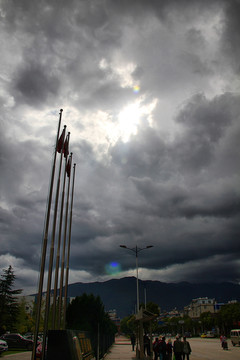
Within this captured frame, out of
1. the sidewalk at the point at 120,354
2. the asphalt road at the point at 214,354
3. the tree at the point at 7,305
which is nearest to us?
the asphalt road at the point at 214,354

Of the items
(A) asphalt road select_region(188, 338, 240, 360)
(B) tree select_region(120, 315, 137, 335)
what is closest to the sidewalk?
(A) asphalt road select_region(188, 338, 240, 360)

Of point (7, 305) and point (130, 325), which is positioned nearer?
point (7, 305)

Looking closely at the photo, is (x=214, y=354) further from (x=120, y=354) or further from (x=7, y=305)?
(x=7, y=305)

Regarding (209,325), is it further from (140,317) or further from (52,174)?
(52,174)

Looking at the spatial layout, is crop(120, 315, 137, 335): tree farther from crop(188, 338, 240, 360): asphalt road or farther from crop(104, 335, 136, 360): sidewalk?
crop(188, 338, 240, 360): asphalt road

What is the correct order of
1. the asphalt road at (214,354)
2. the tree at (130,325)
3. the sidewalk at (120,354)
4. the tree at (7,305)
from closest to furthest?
the asphalt road at (214,354)
the sidewalk at (120,354)
the tree at (7,305)
the tree at (130,325)

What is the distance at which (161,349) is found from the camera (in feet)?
61.9

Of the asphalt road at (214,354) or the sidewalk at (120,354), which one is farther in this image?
the sidewalk at (120,354)

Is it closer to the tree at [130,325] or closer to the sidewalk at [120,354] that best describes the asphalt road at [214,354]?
the sidewalk at [120,354]

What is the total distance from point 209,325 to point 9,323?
72487mm

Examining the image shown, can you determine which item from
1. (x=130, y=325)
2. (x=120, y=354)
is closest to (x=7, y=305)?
(x=120, y=354)

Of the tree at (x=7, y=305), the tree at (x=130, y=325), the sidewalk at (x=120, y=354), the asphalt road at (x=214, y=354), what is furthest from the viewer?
the tree at (x=130, y=325)

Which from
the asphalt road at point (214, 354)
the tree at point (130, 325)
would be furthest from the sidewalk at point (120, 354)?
the tree at point (130, 325)

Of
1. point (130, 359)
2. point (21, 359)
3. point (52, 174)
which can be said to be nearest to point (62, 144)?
point (52, 174)
